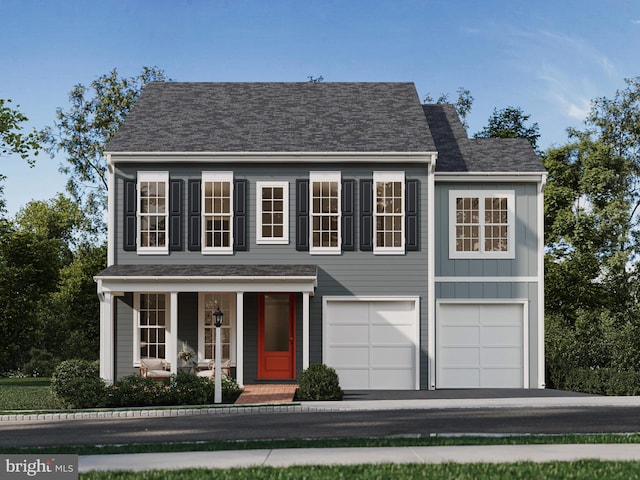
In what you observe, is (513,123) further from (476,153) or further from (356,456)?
(356,456)

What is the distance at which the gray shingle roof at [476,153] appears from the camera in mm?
24125

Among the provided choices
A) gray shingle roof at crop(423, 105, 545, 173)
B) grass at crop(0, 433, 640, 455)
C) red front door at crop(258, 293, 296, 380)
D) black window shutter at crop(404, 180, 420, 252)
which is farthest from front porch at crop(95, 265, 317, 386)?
grass at crop(0, 433, 640, 455)

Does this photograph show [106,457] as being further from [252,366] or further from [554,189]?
[554,189]

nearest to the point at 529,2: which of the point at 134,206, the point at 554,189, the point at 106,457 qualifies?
the point at 554,189

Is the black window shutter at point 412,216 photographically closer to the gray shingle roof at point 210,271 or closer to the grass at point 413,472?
the gray shingle roof at point 210,271

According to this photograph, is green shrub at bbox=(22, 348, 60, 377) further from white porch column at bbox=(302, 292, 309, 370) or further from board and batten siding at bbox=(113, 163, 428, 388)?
white porch column at bbox=(302, 292, 309, 370)

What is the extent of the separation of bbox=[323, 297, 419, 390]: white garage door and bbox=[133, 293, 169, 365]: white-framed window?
429cm

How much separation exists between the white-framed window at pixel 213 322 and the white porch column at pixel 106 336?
7.68 ft

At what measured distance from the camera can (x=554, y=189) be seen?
38.0 m

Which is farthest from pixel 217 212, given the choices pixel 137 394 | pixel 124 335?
pixel 137 394

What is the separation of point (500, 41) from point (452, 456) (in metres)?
27.7

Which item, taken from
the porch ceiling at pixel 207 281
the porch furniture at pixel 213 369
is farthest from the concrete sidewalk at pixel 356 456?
the porch furniture at pixel 213 369

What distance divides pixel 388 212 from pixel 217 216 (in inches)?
178

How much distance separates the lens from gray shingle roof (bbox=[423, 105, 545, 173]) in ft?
79.2
